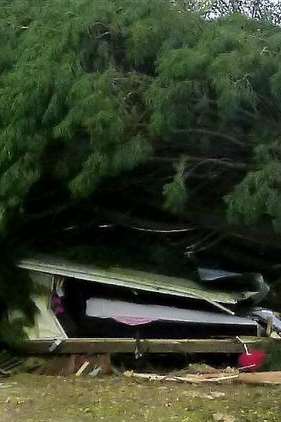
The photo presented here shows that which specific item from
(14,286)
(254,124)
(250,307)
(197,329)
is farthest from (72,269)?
(254,124)

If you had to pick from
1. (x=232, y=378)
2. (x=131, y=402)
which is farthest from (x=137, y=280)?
(x=131, y=402)

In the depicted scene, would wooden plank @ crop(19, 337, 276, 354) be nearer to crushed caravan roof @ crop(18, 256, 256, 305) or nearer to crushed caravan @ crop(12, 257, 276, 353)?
crushed caravan @ crop(12, 257, 276, 353)

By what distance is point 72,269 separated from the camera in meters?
9.35

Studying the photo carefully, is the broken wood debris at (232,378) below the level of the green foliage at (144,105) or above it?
below

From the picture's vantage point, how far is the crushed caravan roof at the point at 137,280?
355 inches

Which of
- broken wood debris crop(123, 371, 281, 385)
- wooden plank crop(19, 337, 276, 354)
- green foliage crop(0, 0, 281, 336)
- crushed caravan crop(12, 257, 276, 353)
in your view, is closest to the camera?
green foliage crop(0, 0, 281, 336)

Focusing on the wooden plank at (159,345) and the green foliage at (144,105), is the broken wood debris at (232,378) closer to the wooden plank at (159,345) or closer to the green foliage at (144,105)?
the wooden plank at (159,345)

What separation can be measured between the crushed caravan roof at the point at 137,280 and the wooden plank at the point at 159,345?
55 centimetres

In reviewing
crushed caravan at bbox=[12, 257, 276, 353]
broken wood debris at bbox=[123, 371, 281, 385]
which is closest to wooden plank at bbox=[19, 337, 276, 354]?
crushed caravan at bbox=[12, 257, 276, 353]

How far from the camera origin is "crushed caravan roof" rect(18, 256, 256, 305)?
9.01 m

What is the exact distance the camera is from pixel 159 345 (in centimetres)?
878

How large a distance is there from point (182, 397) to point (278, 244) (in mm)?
2714

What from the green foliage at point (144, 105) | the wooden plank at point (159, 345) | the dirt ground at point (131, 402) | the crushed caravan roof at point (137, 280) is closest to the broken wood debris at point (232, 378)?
the dirt ground at point (131, 402)

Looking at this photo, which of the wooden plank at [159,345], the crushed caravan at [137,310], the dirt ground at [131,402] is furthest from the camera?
the crushed caravan at [137,310]
